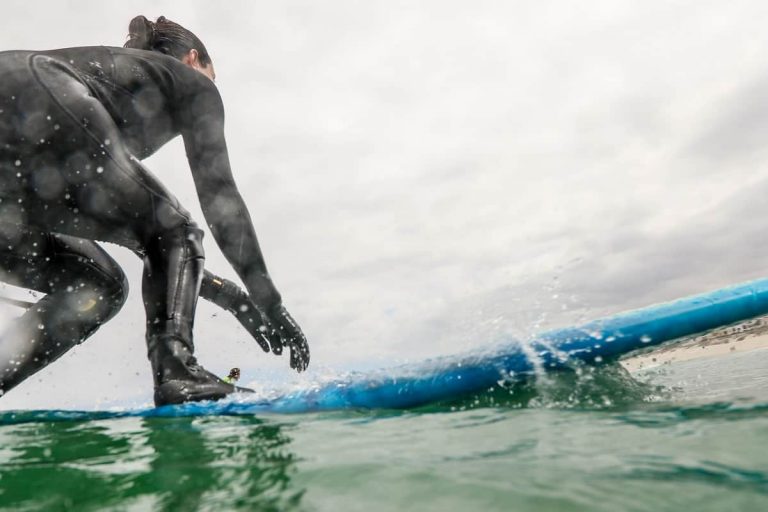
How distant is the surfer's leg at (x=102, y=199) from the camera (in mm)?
1939

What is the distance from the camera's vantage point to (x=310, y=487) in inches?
36.8

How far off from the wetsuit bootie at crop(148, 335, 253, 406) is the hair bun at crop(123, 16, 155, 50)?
1.34 meters

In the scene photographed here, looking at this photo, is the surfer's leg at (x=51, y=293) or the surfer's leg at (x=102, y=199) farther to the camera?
the surfer's leg at (x=51, y=293)

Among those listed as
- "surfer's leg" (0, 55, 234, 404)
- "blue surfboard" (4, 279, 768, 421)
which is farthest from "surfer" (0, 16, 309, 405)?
"blue surfboard" (4, 279, 768, 421)

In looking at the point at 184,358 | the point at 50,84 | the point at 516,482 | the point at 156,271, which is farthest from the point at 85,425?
the point at 516,482

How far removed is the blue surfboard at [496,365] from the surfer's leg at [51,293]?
1.03ft

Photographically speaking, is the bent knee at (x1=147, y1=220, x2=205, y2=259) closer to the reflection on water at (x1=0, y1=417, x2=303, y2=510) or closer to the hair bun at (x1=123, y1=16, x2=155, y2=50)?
the reflection on water at (x1=0, y1=417, x2=303, y2=510)

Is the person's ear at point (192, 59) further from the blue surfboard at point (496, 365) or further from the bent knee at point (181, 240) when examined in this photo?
the blue surfboard at point (496, 365)

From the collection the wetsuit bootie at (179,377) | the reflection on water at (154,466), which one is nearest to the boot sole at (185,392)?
the wetsuit bootie at (179,377)

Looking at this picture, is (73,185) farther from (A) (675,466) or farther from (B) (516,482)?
(A) (675,466)

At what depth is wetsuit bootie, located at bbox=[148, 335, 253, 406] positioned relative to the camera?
77.2 inches

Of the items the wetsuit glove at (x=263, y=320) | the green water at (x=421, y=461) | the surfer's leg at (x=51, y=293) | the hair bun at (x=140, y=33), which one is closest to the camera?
the green water at (x=421, y=461)

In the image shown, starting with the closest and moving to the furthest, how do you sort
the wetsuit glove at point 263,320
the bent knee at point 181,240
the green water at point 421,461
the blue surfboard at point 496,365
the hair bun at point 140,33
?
the green water at point 421,461 < the blue surfboard at point 496,365 < the bent knee at point 181,240 < the hair bun at point 140,33 < the wetsuit glove at point 263,320

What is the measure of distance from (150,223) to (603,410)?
66.6 inches
